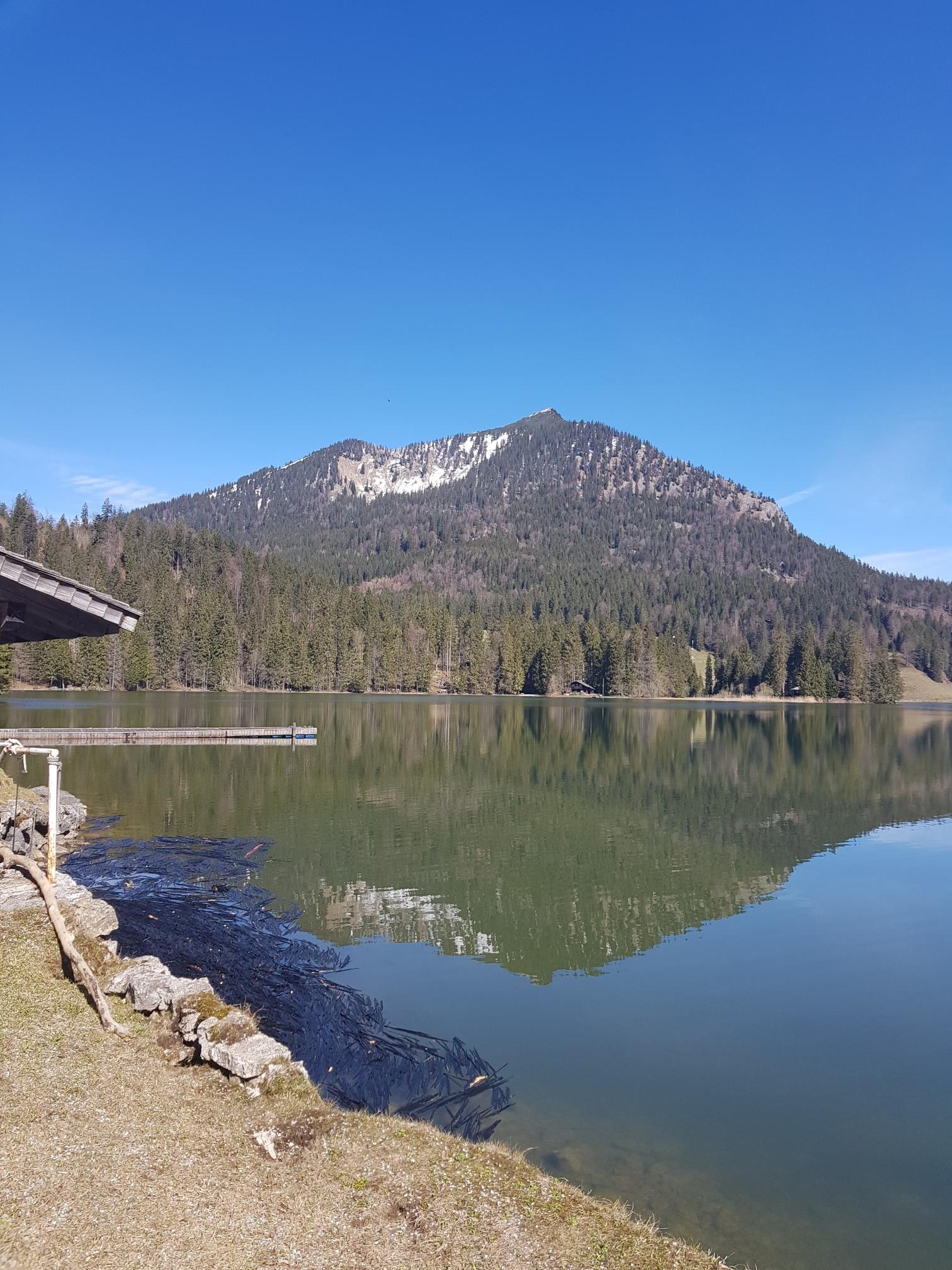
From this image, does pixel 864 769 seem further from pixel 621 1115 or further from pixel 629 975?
pixel 621 1115

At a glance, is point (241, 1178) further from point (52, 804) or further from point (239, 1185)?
point (52, 804)

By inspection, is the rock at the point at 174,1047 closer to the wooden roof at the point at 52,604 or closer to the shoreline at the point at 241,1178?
the shoreline at the point at 241,1178

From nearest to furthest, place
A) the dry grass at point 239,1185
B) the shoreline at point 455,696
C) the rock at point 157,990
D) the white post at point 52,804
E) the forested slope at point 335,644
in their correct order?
the dry grass at point 239,1185, the rock at point 157,990, the white post at point 52,804, the shoreline at point 455,696, the forested slope at point 335,644

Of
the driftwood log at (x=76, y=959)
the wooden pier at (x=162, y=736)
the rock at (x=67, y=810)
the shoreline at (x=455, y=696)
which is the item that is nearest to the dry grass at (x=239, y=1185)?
the driftwood log at (x=76, y=959)

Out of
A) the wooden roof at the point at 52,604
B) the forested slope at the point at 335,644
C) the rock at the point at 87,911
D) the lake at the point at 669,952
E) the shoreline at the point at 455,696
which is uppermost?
the forested slope at the point at 335,644

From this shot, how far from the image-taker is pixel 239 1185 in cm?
761

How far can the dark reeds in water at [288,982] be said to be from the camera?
11.9m

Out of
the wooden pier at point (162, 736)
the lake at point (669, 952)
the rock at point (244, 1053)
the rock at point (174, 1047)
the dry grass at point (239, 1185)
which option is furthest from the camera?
the wooden pier at point (162, 736)

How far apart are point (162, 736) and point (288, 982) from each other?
51056 mm

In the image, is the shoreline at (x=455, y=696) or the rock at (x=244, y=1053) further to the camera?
the shoreline at (x=455, y=696)

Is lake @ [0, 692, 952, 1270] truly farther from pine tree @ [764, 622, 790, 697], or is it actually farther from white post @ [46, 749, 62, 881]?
pine tree @ [764, 622, 790, 697]

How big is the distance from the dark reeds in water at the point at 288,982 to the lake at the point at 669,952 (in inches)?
25.5

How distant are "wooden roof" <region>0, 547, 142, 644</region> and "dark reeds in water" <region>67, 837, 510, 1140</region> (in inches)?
272

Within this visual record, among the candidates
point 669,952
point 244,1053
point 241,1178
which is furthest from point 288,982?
point 669,952
